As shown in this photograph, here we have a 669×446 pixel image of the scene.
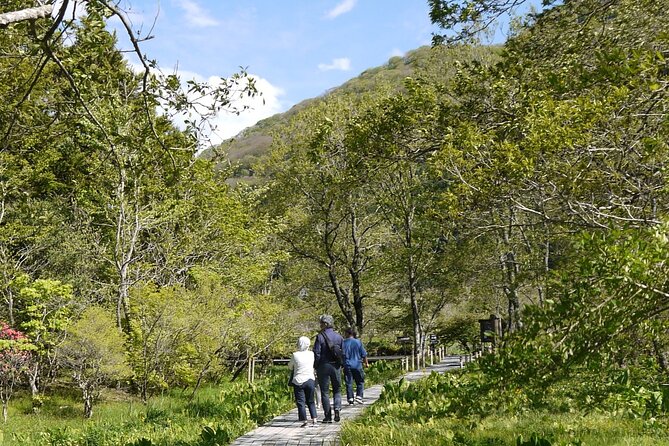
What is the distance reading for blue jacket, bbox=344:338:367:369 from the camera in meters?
11.1

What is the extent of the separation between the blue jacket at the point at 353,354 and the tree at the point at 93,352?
6234 mm

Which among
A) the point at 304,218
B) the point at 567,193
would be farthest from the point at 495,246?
the point at 567,193

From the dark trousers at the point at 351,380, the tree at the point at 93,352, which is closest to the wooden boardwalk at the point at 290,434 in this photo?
the dark trousers at the point at 351,380

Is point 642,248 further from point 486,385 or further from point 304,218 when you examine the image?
point 304,218

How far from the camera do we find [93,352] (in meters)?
13.8

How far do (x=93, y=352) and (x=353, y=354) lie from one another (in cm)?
696

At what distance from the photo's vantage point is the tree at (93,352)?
44.7ft

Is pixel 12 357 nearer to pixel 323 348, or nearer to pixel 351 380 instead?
pixel 351 380

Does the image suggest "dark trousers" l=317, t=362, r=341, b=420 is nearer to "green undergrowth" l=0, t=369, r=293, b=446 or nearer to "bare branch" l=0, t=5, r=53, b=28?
"green undergrowth" l=0, t=369, r=293, b=446

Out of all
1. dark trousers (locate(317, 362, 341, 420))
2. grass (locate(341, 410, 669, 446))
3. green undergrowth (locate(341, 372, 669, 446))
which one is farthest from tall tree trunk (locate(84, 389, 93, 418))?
grass (locate(341, 410, 669, 446))

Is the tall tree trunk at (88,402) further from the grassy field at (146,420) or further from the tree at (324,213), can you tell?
the tree at (324,213)

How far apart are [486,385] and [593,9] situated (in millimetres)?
5333

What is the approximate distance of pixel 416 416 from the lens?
26.9 feet

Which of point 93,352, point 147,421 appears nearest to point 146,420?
point 147,421
